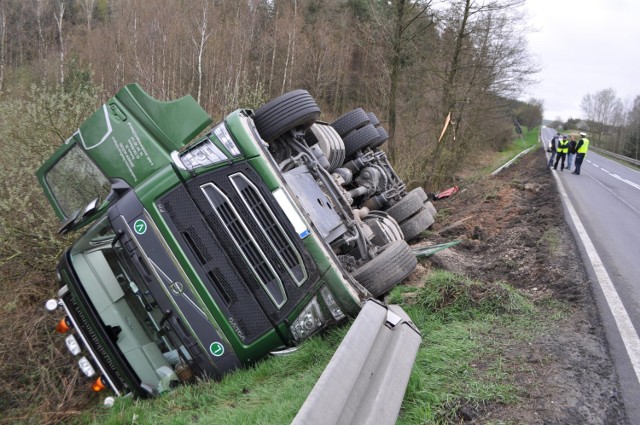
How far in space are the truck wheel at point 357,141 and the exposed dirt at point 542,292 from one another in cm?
187

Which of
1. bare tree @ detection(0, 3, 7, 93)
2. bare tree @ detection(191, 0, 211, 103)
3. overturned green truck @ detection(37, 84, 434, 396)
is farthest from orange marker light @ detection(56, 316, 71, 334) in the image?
bare tree @ detection(0, 3, 7, 93)

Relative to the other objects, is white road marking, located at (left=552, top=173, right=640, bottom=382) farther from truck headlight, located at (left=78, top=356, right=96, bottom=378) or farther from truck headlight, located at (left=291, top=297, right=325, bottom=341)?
truck headlight, located at (left=78, top=356, right=96, bottom=378)

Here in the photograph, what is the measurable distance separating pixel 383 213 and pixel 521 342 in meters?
3.69

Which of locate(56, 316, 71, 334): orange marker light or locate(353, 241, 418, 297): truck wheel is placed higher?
locate(56, 316, 71, 334): orange marker light

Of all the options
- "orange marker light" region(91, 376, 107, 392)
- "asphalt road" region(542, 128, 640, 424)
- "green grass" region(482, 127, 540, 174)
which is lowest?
"green grass" region(482, 127, 540, 174)

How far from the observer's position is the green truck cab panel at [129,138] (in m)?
4.28

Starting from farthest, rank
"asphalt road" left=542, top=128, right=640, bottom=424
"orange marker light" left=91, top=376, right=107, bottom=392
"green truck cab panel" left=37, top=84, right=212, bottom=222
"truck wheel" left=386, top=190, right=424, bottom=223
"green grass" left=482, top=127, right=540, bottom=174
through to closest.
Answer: "green grass" left=482, top=127, right=540, bottom=174 → "truck wheel" left=386, top=190, right=424, bottom=223 → "green truck cab panel" left=37, top=84, right=212, bottom=222 → "orange marker light" left=91, top=376, right=107, bottom=392 → "asphalt road" left=542, top=128, right=640, bottom=424

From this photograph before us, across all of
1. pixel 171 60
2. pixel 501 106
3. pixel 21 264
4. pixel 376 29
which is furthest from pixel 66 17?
pixel 21 264

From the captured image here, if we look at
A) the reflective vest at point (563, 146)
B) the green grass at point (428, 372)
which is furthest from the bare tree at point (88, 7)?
the green grass at point (428, 372)

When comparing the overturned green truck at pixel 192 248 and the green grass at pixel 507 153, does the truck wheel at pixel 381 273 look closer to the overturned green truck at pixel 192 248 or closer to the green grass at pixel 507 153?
the overturned green truck at pixel 192 248

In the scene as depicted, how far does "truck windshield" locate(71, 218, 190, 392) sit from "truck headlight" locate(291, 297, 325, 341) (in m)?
0.92

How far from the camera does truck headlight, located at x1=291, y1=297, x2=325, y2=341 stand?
12.5 feet

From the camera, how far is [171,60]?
18.0 meters

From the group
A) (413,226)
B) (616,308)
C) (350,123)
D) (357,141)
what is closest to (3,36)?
(350,123)
